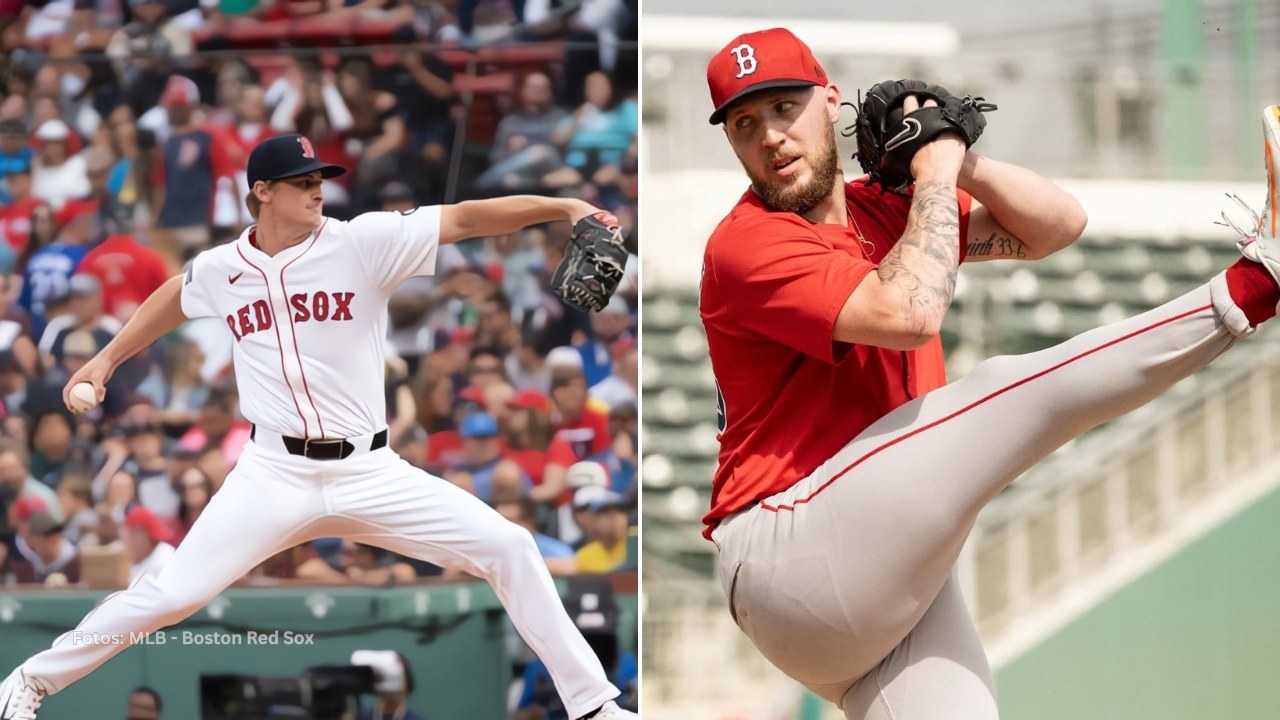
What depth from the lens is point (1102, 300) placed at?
4.92 m

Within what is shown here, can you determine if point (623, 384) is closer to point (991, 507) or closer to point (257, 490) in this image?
point (257, 490)

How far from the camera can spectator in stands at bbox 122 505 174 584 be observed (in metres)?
4.08

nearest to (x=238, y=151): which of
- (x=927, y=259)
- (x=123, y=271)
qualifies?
(x=123, y=271)

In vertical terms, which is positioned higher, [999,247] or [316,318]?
[999,247]

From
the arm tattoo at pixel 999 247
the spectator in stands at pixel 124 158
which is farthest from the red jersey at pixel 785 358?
the spectator in stands at pixel 124 158

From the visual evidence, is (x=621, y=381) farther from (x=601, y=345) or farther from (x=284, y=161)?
(x=284, y=161)

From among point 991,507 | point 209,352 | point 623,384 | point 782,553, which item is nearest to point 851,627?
point 782,553

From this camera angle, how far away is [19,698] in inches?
153

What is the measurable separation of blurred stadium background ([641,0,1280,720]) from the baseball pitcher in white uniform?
0.66 meters

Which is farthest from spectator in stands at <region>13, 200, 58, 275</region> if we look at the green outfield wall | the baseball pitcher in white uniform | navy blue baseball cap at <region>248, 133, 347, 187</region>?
the green outfield wall

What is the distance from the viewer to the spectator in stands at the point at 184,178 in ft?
13.6

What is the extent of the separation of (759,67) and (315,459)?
209cm

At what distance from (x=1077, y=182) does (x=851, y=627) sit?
3119 mm

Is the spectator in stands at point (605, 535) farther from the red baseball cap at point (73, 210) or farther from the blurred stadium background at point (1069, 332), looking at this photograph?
the red baseball cap at point (73, 210)
